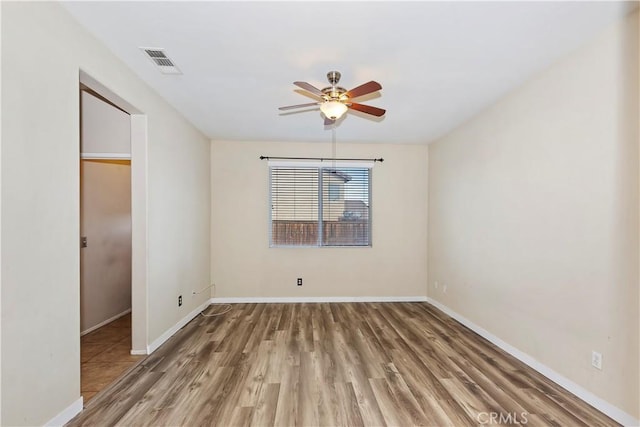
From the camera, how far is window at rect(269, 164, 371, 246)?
4.65 m

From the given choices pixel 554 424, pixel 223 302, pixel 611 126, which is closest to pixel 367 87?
pixel 611 126

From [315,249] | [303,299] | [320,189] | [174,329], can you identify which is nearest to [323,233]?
[315,249]

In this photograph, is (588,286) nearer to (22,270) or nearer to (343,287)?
(343,287)

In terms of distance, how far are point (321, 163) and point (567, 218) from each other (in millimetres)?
3229

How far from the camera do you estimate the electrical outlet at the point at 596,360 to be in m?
1.96

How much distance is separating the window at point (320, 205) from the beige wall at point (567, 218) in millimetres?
1762

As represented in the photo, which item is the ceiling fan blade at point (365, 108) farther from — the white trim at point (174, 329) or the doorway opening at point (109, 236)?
the white trim at point (174, 329)

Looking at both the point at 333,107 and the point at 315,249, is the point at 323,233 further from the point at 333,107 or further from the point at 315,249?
the point at 333,107

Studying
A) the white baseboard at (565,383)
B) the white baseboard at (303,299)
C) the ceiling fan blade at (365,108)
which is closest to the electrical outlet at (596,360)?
the white baseboard at (565,383)

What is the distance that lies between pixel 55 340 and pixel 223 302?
9.46ft

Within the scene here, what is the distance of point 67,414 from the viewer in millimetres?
1811

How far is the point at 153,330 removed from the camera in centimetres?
287

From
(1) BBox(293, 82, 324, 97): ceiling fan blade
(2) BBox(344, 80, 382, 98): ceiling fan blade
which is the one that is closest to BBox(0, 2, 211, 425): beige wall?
(1) BBox(293, 82, 324, 97): ceiling fan blade

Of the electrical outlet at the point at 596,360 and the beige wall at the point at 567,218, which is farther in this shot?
the electrical outlet at the point at 596,360
